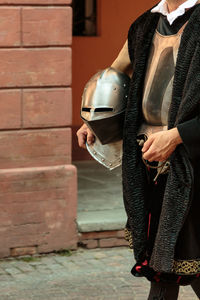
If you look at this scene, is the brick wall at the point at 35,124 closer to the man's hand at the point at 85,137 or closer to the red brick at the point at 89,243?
the red brick at the point at 89,243

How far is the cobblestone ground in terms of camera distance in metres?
4.93

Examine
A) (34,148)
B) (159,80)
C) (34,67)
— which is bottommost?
(34,148)

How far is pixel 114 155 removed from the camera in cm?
358

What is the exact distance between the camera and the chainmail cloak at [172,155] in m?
3.06

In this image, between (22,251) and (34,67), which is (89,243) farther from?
(34,67)

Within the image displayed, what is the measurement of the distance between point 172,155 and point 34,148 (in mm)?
2767

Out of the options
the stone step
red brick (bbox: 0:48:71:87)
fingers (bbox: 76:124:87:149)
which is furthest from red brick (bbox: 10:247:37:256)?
fingers (bbox: 76:124:87:149)

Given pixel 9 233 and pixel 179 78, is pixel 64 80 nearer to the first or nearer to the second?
pixel 9 233

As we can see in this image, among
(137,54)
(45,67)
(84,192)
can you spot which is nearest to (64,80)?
(45,67)

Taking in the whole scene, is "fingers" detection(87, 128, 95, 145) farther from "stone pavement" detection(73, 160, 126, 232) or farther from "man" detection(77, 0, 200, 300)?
"stone pavement" detection(73, 160, 126, 232)

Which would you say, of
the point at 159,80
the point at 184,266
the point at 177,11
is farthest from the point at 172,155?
the point at 177,11

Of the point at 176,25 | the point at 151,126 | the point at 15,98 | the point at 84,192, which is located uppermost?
the point at 176,25

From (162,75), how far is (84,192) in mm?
4316

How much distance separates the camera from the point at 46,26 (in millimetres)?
5715
